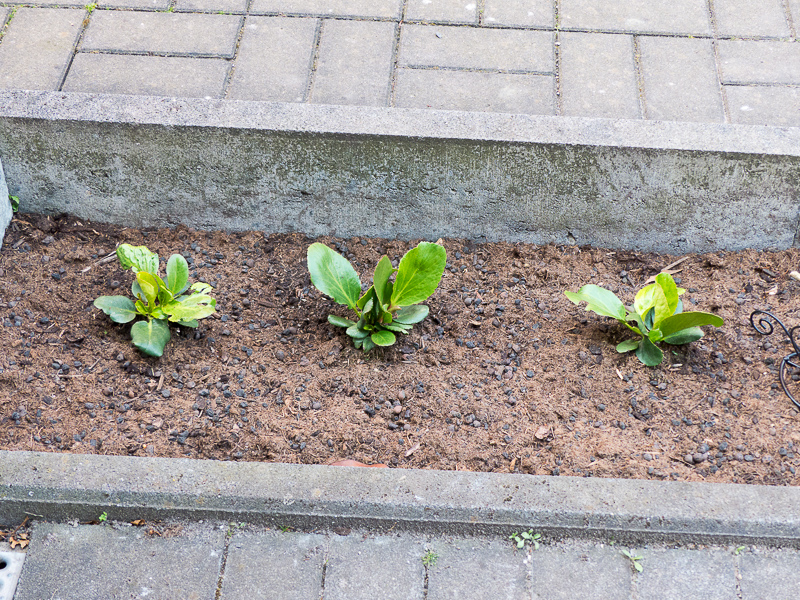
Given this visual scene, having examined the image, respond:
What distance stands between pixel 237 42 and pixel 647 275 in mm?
1953

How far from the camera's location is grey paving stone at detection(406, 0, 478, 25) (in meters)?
3.46

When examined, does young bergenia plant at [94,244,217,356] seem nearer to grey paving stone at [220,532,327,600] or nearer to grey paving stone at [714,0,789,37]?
grey paving stone at [220,532,327,600]

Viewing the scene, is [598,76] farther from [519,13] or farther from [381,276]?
[381,276]

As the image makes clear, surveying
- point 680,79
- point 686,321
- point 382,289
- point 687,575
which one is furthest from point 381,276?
point 680,79

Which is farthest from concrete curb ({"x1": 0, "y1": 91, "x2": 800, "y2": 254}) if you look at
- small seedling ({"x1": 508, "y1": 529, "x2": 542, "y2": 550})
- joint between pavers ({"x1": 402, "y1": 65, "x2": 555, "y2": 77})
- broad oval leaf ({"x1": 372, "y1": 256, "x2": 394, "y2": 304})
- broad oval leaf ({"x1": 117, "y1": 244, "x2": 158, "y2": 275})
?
small seedling ({"x1": 508, "y1": 529, "x2": 542, "y2": 550})

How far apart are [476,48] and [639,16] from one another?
792 millimetres

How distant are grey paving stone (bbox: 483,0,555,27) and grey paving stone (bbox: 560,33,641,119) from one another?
0.15 m

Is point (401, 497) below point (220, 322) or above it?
below

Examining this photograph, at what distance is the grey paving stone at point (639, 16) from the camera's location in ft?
11.3

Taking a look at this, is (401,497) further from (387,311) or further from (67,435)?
(67,435)

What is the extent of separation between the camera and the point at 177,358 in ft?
7.84

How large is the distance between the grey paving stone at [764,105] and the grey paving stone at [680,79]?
0.20 ft

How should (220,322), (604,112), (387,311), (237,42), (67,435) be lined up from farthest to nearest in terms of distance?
(237,42)
(604,112)
(220,322)
(387,311)
(67,435)

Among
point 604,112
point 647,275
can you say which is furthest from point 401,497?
point 604,112
